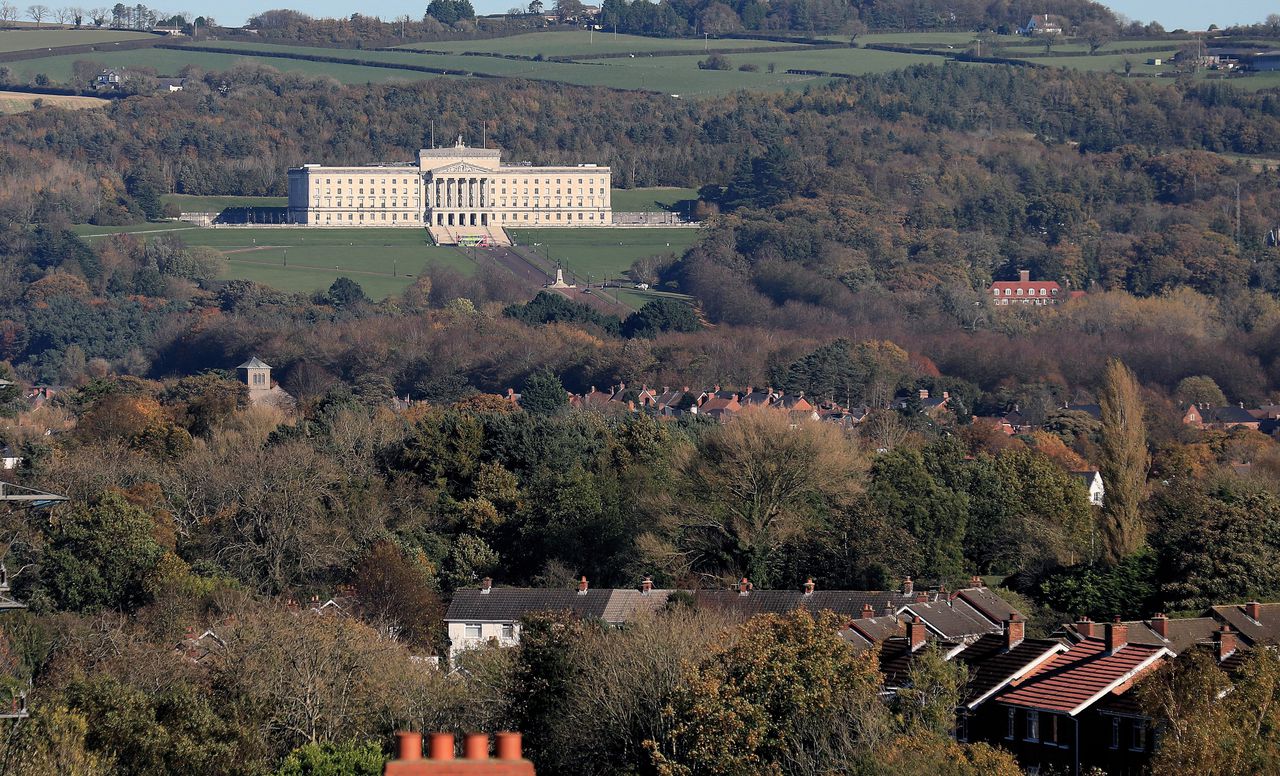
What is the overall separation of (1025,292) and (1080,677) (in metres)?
121

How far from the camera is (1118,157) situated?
7126 inches

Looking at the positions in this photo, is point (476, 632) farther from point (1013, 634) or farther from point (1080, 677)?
point (1080, 677)

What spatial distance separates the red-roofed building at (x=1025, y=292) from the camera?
484 ft

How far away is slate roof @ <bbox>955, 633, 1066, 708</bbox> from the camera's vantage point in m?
32.2

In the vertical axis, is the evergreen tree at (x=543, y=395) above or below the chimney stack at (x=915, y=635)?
below

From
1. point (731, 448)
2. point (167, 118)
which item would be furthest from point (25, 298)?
point (731, 448)

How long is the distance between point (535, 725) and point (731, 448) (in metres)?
20.0

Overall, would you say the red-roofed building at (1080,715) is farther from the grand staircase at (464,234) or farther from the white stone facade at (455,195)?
the white stone facade at (455,195)

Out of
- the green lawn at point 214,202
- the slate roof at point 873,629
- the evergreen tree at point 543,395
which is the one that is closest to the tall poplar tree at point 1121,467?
the slate roof at point 873,629

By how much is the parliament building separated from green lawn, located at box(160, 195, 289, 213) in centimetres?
158

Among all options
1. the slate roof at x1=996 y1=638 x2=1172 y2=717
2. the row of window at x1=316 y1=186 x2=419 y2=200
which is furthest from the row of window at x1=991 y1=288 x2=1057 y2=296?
the slate roof at x1=996 y1=638 x2=1172 y2=717

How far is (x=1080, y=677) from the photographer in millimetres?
31188

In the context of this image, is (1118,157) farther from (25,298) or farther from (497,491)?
(497,491)

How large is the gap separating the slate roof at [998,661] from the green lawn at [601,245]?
121m
